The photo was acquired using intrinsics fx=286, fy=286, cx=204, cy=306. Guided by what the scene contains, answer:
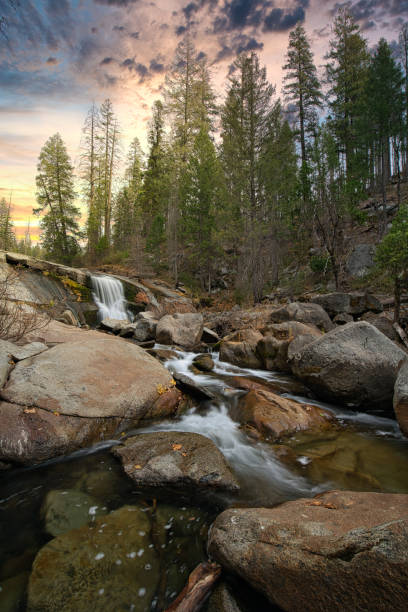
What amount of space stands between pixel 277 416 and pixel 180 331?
6.45m

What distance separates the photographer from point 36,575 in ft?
7.39

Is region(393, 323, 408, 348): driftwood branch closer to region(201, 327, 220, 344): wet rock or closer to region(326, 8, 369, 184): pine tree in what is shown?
region(201, 327, 220, 344): wet rock

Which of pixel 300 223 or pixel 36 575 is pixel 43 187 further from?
pixel 36 575

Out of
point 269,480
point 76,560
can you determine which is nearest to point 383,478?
point 269,480

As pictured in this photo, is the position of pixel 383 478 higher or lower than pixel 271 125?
lower

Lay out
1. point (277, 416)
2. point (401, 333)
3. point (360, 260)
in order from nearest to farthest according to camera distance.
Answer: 1. point (277, 416)
2. point (401, 333)
3. point (360, 260)

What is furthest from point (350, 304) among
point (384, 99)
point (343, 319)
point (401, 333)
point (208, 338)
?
point (384, 99)

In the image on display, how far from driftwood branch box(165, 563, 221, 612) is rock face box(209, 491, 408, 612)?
0.11 m

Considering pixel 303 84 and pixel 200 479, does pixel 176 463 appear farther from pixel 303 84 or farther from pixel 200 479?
pixel 303 84

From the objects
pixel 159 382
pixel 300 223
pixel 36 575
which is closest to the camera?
pixel 36 575

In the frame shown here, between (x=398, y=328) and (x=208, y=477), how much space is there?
7192mm

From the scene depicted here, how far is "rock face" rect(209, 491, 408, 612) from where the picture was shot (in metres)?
1.59

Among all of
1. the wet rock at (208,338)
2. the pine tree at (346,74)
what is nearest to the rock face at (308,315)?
the wet rock at (208,338)

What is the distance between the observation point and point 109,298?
1548 centimetres
